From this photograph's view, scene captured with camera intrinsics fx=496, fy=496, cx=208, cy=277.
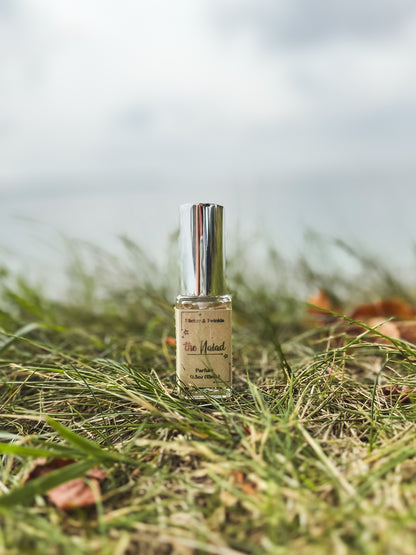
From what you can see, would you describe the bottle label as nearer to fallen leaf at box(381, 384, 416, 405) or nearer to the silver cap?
the silver cap

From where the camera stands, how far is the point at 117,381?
1049mm

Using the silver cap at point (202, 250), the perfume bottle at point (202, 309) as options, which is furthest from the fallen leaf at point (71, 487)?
the silver cap at point (202, 250)

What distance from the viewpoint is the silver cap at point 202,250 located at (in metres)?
1.06

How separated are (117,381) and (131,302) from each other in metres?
1.04

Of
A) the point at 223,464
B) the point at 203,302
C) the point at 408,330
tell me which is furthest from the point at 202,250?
the point at 408,330

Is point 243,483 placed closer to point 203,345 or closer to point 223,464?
point 223,464

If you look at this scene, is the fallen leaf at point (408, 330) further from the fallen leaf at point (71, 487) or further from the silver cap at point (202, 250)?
the fallen leaf at point (71, 487)

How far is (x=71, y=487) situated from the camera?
0.73m

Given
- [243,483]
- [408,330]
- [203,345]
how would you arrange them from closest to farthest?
1. [243,483]
2. [203,345]
3. [408,330]

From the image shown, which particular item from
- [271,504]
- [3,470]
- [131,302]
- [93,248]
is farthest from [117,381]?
[131,302]

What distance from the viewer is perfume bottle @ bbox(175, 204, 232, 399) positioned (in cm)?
105

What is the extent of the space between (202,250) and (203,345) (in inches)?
8.0

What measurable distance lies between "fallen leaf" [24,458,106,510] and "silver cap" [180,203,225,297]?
0.43 metres

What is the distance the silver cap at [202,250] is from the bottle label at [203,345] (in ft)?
0.17
